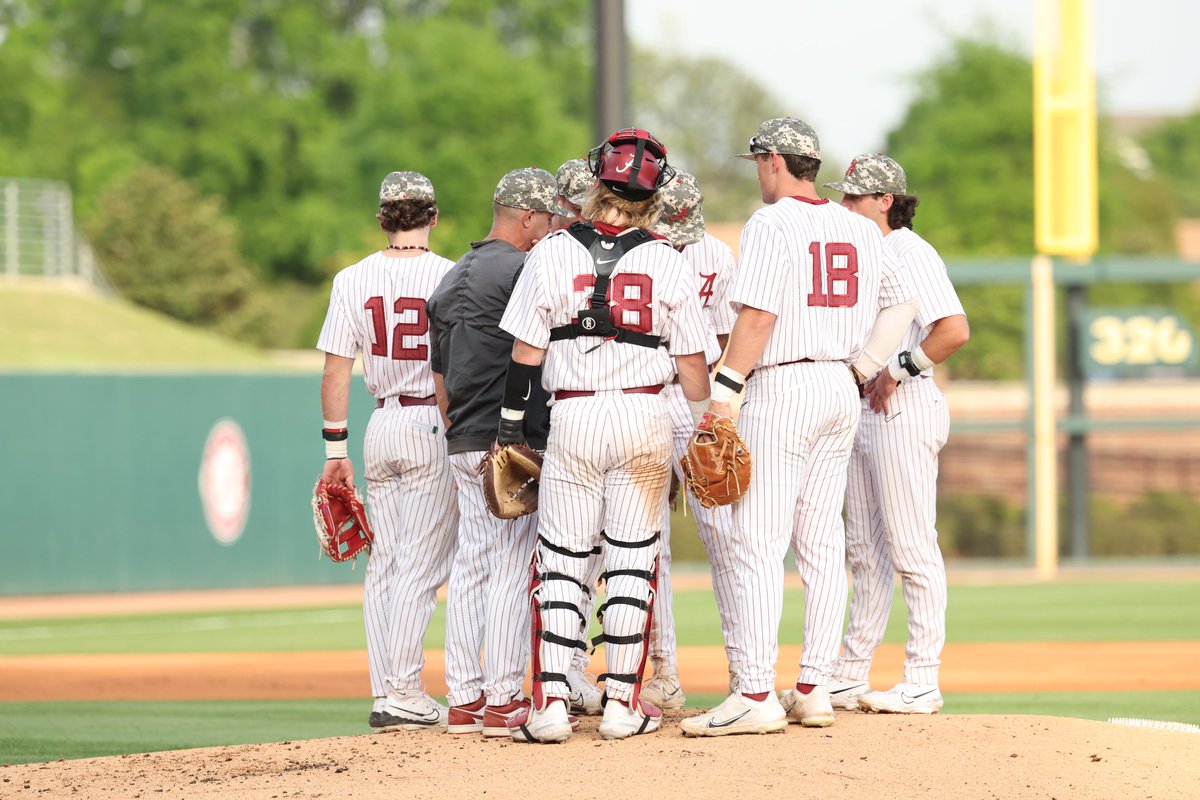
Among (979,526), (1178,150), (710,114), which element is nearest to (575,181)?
(979,526)

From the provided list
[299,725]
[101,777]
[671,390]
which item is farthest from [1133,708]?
[101,777]

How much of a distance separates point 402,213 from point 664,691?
2.04 meters

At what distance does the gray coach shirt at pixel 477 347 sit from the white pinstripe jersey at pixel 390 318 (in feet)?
0.99

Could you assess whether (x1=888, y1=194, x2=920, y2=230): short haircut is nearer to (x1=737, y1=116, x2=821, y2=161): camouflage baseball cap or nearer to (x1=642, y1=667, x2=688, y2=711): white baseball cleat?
(x1=737, y1=116, x2=821, y2=161): camouflage baseball cap

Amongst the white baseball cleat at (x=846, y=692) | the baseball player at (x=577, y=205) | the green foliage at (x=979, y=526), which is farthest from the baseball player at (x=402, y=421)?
the green foliage at (x=979, y=526)

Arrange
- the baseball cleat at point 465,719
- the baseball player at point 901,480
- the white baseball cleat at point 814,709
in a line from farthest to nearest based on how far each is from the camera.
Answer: the baseball player at point 901,480 < the baseball cleat at point 465,719 < the white baseball cleat at point 814,709

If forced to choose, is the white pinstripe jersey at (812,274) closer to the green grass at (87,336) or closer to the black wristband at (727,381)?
the black wristband at (727,381)

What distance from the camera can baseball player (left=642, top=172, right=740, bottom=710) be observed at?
18.6 ft

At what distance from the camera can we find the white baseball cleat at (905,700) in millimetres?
5594

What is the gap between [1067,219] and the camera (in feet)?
55.9

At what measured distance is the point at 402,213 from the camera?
5.89m

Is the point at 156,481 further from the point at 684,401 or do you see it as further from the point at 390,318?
the point at 684,401

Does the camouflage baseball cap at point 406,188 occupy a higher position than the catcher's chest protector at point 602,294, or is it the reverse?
the camouflage baseball cap at point 406,188

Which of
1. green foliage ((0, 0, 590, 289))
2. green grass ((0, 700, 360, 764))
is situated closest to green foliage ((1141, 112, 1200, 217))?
green foliage ((0, 0, 590, 289))
